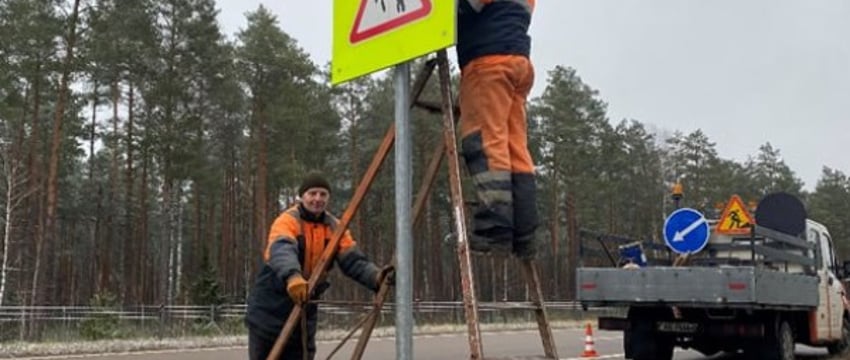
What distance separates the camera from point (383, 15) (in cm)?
308

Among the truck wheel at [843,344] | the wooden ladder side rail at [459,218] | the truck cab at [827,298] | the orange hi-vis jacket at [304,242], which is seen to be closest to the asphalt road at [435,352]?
the truck wheel at [843,344]

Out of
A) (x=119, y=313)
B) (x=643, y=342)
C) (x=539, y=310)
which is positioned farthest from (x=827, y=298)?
(x=119, y=313)

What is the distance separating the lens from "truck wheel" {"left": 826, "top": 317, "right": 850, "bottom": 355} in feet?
49.2

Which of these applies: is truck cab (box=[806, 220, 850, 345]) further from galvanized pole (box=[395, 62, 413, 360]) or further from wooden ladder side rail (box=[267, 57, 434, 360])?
galvanized pole (box=[395, 62, 413, 360])

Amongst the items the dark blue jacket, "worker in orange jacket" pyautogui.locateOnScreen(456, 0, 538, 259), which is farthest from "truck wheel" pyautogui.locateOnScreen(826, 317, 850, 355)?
the dark blue jacket

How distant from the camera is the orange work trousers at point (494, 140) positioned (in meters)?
3.68

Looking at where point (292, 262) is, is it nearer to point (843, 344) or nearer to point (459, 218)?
point (459, 218)

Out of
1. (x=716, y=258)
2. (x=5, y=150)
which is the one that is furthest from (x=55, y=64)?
(x=716, y=258)

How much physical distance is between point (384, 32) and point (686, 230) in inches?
404

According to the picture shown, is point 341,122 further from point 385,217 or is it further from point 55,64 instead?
point 55,64

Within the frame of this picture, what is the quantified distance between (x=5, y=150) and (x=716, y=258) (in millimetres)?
30643

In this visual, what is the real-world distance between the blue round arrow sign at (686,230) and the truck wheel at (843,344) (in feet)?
13.5

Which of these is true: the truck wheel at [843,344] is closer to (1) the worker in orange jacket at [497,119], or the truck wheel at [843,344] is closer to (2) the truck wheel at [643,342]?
(2) the truck wheel at [643,342]

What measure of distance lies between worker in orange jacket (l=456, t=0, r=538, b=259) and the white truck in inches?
303
